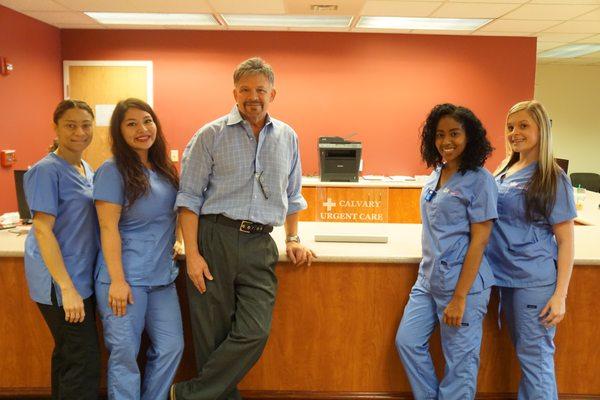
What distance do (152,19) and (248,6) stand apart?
123cm

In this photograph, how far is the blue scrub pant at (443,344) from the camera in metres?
1.81

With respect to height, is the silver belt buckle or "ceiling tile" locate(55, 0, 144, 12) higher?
"ceiling tile" locate(55, 0, 144, 12)

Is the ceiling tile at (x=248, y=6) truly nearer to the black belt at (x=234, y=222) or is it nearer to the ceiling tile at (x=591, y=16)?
the ceiling tile at (x=591, y=16)

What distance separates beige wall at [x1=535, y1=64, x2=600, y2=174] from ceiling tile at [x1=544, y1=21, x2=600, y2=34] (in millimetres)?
3014

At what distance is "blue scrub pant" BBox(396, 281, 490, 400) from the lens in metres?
1.81

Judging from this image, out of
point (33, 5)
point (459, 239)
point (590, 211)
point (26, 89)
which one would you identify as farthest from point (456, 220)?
point (26, 89)

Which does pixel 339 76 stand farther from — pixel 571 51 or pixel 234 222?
pixel 234 222

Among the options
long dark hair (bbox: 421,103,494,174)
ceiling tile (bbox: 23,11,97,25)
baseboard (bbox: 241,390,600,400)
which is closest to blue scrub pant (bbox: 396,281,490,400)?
baseboard (bbox: 241,390,600,400)

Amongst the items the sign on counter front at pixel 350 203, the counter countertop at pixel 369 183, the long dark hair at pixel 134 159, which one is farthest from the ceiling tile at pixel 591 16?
the long dark hair at pixel 134 159

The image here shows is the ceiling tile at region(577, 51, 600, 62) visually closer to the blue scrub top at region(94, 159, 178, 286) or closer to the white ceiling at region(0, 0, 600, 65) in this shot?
the white ceiling at region(0, 0, 600, 65)

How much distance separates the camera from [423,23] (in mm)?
5000

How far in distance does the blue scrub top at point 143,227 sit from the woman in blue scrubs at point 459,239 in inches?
38.9

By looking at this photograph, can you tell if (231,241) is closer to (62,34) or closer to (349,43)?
(349,43)

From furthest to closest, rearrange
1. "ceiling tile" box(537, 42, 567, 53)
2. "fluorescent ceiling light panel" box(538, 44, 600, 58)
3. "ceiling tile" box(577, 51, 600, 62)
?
"ceiling tile" box(577, 51, 600, 62)
"fluorescent ceiling light panel" box(538, 44, 600, 58)
"ceiling tile" box(537, 42, 567, 53)
